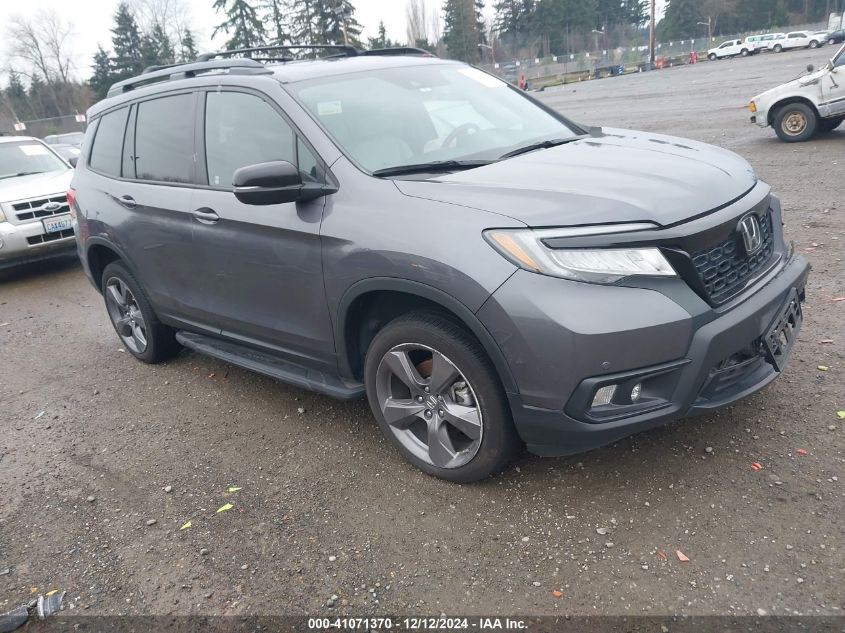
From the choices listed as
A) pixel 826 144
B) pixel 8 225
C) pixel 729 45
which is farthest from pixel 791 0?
pixel 8 225

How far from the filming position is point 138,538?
122 inches

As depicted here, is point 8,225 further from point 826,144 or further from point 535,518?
point 826,144

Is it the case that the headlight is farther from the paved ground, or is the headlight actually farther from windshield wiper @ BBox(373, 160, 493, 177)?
the paved ground

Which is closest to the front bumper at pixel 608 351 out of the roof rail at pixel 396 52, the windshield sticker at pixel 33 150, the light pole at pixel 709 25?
the roof rail at pixel 396 52

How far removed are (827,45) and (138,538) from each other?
59829 mm

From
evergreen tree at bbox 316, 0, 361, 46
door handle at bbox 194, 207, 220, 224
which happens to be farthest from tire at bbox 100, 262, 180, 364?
evergreen tree at bbox 316, 0, 361, 46

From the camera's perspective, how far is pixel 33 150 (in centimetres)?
966

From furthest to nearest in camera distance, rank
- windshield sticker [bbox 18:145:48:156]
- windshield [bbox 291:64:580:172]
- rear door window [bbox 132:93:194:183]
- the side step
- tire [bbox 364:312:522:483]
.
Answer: windshield sticker [bbox 18:145:48:156], rear door window [bbox 132:93:194:183], the side step, windshield [bbox 291:64:580:172], tire [bbox 364:312:522:483]

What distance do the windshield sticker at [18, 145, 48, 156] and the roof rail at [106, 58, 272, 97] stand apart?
5.49 metres

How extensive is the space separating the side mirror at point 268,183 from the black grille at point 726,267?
70.6 inches

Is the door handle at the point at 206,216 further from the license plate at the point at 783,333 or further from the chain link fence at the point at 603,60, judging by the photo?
the chain link fence at the point at 603,60

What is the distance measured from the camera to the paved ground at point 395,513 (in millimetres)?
2520

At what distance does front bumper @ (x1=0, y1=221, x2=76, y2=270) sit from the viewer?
802 cm

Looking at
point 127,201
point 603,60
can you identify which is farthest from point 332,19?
point 127,201
